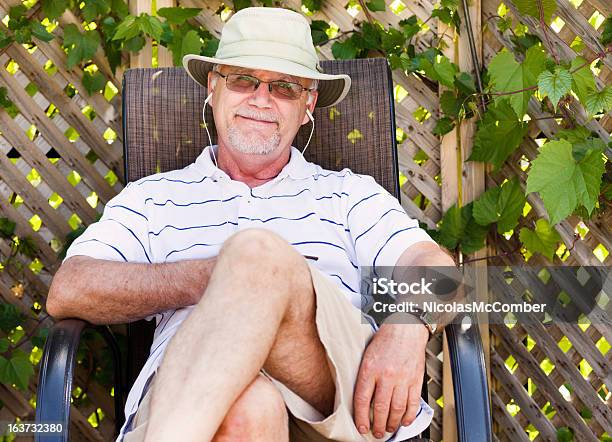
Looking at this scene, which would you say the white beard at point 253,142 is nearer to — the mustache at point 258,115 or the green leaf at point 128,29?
the mustache at point 258,115

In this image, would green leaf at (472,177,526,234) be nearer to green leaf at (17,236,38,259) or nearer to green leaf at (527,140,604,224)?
green leaf at (527,140,604,224)

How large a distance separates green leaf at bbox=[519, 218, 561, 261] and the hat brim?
0.70 m

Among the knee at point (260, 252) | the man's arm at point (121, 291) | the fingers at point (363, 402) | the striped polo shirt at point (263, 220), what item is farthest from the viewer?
the striped polo shirt at point (263, 220)

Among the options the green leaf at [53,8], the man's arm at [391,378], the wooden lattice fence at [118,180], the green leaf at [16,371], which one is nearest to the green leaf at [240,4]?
the wooden lattice fence at [118,180]

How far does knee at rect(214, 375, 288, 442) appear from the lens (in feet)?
4.70

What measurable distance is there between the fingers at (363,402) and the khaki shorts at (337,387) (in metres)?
0.01

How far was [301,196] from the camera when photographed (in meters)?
2.21

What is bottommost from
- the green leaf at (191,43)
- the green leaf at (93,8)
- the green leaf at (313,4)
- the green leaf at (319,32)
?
the green leaf at (319,32)

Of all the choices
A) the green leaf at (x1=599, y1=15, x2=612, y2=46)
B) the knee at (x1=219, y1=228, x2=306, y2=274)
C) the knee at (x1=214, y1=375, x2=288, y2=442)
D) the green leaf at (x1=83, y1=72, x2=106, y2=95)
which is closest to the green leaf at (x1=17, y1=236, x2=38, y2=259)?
the green leaf at (x1=83, y1=72, x2=106, y2=95)

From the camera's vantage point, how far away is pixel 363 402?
63.9 inches

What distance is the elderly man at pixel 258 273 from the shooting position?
1.45 meters

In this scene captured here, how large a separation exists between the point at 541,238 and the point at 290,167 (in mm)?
813

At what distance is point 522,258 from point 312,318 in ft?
4.38

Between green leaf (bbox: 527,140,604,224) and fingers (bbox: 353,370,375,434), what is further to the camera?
green leaf (bbox: 527,140,604,224)
